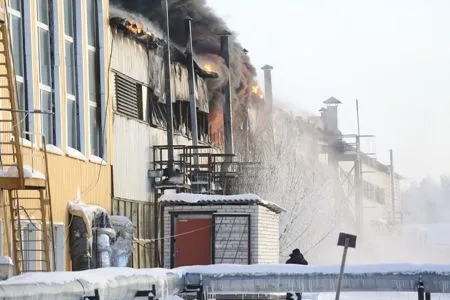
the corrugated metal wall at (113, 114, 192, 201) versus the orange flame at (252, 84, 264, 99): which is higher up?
the orange flame at (252, 84, 264, 99)

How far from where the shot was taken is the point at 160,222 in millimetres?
31609

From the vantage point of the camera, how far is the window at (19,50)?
22.2 metres

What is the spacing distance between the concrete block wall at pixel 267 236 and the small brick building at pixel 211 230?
0.38 feet

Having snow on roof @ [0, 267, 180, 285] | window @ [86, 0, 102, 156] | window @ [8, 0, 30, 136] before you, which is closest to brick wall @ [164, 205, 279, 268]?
window @ [86, 0, 102, 156]

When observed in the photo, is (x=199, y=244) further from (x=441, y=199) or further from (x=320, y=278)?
(x=441, y=199)

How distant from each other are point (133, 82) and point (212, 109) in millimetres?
12787

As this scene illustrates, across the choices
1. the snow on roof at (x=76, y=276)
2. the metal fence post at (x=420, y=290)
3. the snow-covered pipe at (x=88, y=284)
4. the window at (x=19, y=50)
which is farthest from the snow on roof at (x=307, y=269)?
the window at (x=19, y=50)

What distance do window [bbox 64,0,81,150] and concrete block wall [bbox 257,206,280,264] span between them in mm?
5860

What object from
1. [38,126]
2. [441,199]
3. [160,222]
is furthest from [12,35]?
[441,199]

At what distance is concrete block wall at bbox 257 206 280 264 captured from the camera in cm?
3008

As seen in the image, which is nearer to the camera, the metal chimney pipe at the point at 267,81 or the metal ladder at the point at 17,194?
the metal ladder at the point at 17,194

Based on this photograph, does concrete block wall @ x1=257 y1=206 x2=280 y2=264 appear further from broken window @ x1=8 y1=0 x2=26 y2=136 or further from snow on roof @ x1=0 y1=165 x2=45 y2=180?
snow on roof @ x1=0 y1=165 x2=45 y2=180

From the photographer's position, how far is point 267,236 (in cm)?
3095

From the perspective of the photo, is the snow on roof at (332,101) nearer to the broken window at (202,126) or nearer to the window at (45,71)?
the broken window at (202,126)
